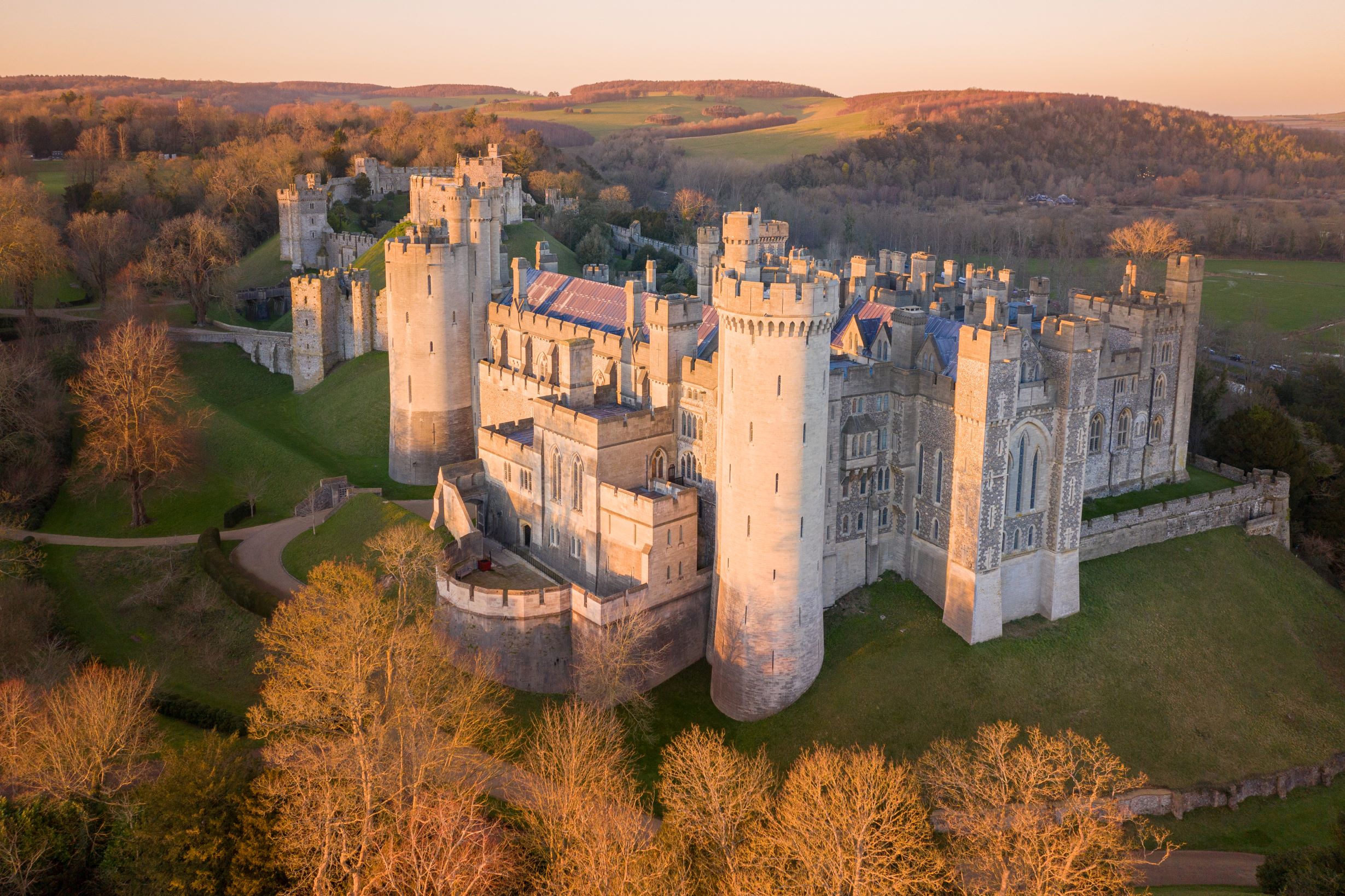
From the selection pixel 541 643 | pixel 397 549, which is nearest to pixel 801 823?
pixel 541 643

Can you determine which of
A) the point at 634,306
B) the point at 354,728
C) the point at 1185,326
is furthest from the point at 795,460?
the point at 1185,326

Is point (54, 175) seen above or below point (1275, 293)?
above

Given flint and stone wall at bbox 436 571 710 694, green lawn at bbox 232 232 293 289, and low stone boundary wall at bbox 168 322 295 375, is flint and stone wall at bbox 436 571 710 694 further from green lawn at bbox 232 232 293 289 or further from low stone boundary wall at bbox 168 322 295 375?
green lawn at bbox 232 232 293 289

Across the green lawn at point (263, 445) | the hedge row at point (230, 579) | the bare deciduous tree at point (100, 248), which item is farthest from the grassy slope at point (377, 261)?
the hedge row at point (230, 579)

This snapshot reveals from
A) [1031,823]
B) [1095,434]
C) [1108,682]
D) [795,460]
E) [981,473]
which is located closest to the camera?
[1031,823]

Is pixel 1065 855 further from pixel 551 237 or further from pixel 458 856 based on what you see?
pixel 551 237

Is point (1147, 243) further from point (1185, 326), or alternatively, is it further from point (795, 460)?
point (795, 460)
